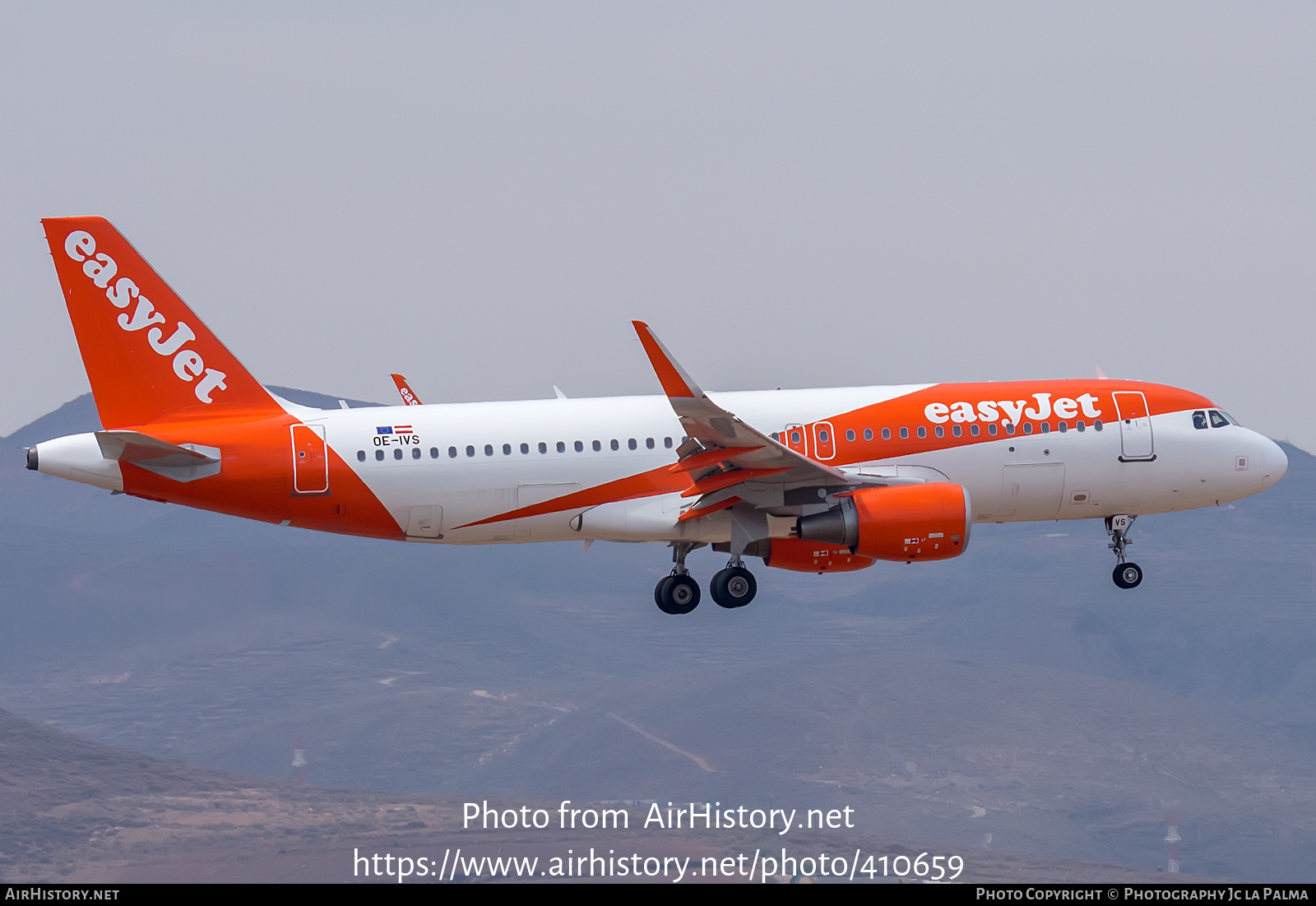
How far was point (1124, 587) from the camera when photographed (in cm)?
4772

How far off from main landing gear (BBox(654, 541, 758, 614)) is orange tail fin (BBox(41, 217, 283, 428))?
1231cm

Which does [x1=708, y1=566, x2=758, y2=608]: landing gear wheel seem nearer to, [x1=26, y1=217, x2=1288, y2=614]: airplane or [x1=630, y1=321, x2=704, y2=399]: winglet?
[x1=26, y1=217, x2=1288, y2=614]: airplane

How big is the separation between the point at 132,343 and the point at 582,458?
42.5 ft

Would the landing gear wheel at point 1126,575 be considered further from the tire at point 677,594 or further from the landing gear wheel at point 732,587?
the tire at point 677,594

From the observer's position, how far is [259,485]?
40.5 meters

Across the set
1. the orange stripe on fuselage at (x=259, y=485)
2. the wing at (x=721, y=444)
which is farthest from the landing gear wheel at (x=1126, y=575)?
the orange stripe on fuselage at (x=259, y=485)

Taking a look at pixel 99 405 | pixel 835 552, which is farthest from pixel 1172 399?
pixel 99 405

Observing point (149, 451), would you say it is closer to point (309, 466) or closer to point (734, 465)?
point (309, 466)

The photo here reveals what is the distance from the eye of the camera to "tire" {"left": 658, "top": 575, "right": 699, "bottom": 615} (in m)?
43.8

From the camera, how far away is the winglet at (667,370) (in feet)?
119

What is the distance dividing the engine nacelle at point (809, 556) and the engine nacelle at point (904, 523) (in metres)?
1.31
